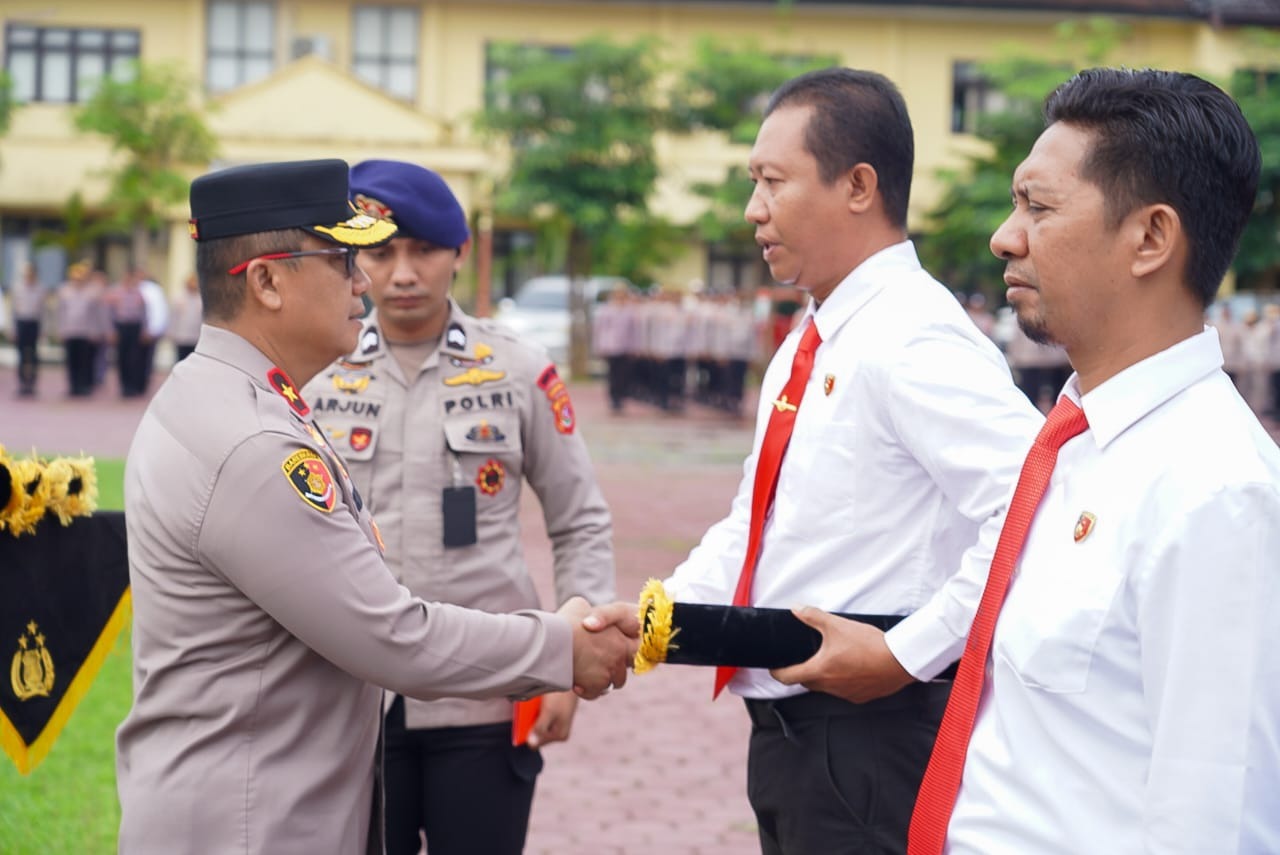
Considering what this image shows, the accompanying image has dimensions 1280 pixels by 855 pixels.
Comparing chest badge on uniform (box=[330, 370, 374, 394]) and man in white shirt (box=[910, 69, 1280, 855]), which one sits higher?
man in white shirt (box=[910, 69, 1280, 855])

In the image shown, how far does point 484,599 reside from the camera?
3.62 meters

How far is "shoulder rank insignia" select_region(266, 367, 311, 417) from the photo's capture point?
109 inches

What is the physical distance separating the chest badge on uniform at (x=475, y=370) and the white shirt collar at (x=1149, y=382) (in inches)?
75.4

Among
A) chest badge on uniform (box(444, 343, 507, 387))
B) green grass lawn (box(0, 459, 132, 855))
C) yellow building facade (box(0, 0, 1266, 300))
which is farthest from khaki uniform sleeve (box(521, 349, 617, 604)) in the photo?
yellow building facade (box(0, 0, 1266, 300))

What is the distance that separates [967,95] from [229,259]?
34972mm

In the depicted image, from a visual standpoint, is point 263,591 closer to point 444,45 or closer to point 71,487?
point 71,487

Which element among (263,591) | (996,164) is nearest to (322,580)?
(263,591)

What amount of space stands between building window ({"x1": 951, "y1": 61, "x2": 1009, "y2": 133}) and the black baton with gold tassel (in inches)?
1353

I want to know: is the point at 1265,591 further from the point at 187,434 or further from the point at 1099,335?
the point at 187,434

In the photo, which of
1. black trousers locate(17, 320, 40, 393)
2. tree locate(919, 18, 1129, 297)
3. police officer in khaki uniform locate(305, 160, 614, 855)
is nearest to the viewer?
police officer in khaki uniform locate(305, 160, 614, 855)

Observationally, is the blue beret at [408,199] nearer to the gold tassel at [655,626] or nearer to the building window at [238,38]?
the gold tassel at [655,626]

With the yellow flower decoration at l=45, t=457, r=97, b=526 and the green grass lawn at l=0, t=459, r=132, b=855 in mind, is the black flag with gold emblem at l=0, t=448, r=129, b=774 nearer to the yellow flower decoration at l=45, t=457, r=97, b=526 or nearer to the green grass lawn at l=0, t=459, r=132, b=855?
the yellow flower decoration at l=45, t=457, r=97, b=526

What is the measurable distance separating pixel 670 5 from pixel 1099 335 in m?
34.3

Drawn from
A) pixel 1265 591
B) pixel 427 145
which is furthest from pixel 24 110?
pixel 1265 591
